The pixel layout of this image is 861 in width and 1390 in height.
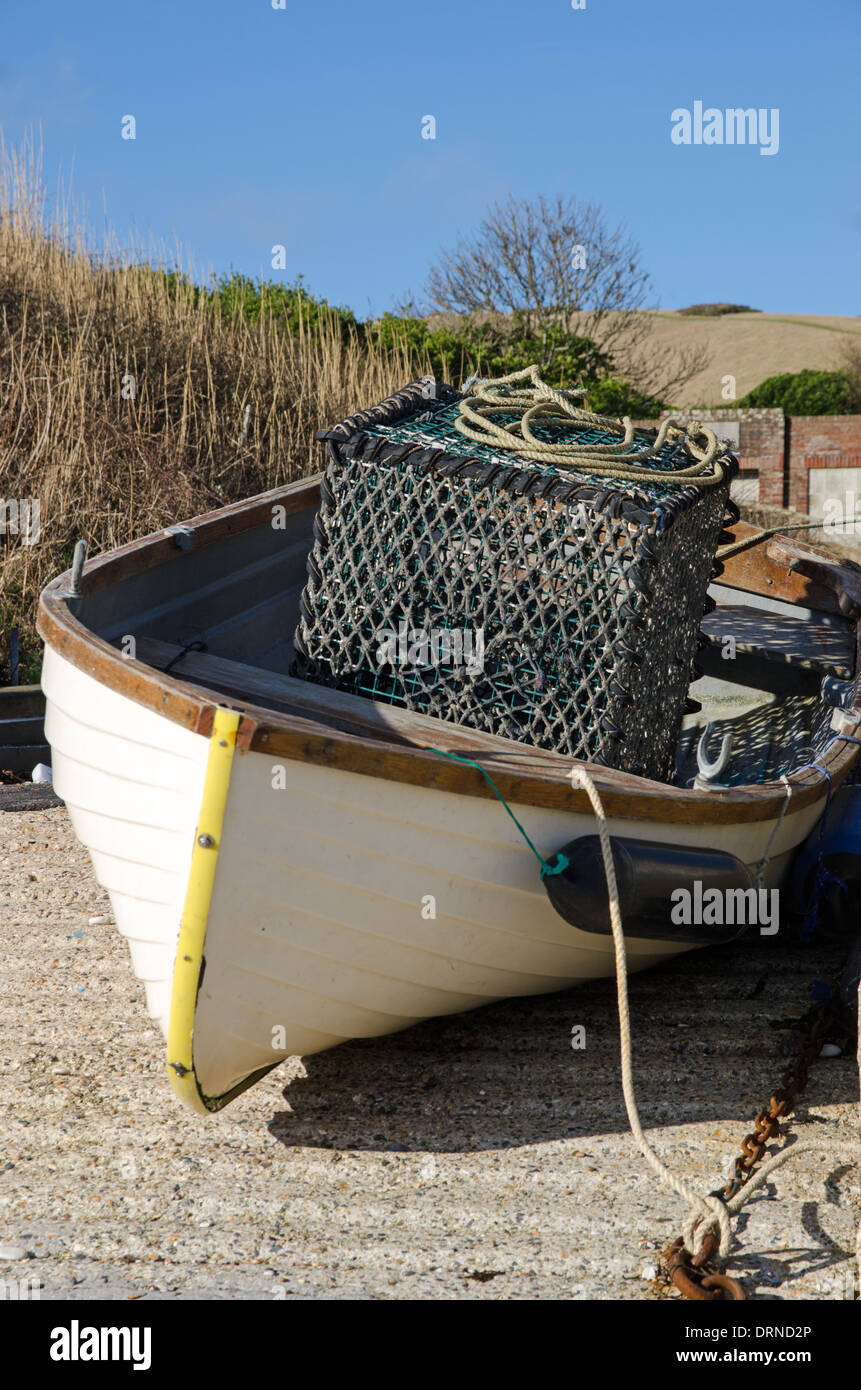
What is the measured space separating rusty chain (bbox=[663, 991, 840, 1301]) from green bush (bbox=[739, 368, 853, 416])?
3118 cm

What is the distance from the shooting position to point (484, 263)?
2495 centimetres

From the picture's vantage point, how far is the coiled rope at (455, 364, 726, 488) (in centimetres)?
364

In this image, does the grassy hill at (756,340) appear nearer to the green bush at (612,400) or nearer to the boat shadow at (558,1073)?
the green bush at (612,400)

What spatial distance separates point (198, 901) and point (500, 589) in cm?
138

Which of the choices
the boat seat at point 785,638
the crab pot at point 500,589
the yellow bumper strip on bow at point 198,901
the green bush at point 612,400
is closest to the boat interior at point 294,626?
the boat seat at point 785,638

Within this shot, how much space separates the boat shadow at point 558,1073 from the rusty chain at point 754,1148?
69 millimetres

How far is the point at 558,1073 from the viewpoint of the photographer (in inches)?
130

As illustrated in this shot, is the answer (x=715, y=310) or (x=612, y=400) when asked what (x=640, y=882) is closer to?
(x=612, y=400)

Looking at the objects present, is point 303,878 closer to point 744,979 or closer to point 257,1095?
point 257,1095

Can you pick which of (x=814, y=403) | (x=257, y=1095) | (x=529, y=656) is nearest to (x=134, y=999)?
(x=257, y=1095)

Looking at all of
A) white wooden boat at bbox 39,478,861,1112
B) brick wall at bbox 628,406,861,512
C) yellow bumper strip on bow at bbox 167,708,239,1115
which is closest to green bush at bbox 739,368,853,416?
brick wall at bbox 628,406,861,512

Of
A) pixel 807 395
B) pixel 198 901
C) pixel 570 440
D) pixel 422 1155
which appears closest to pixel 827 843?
pixel 570 440

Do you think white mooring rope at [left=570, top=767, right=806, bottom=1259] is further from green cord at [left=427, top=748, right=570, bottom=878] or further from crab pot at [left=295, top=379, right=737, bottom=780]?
crab pot at [left=295, top=379, right=737, bottom=780]

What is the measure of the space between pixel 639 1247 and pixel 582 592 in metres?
1.77
